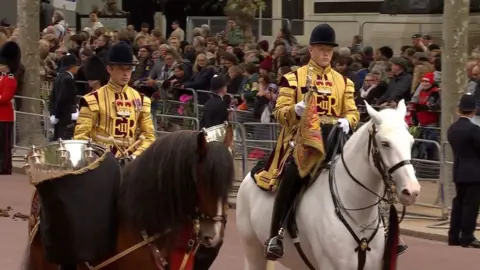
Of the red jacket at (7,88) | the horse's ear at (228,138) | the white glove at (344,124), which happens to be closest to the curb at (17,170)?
the red jacket at (7,88)

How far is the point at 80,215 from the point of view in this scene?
7.04 m

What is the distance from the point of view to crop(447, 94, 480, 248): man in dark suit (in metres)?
13.2

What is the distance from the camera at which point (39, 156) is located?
24.2 ft

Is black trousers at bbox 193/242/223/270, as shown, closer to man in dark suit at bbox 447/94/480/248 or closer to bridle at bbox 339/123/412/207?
bridle at bbox 339/123/412/207

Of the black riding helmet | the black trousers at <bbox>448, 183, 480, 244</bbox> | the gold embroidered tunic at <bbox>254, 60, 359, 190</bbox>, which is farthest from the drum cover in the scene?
the black trousers at <bbox>448, 183, 480, 244</bbox>

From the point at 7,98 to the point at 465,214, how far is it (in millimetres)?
8934

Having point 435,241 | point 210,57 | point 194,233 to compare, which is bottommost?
point 435,241

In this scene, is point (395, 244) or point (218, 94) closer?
point (395, 244)

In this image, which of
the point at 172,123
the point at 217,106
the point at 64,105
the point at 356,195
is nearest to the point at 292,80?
the point at 356,195

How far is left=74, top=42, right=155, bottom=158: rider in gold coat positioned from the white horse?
4.48ft

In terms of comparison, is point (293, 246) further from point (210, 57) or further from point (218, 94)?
point (210, 57)

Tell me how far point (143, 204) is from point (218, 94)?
33.2ft

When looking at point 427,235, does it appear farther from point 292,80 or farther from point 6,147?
point 6,147

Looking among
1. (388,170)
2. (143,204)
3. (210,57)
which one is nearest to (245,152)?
(210,57)
